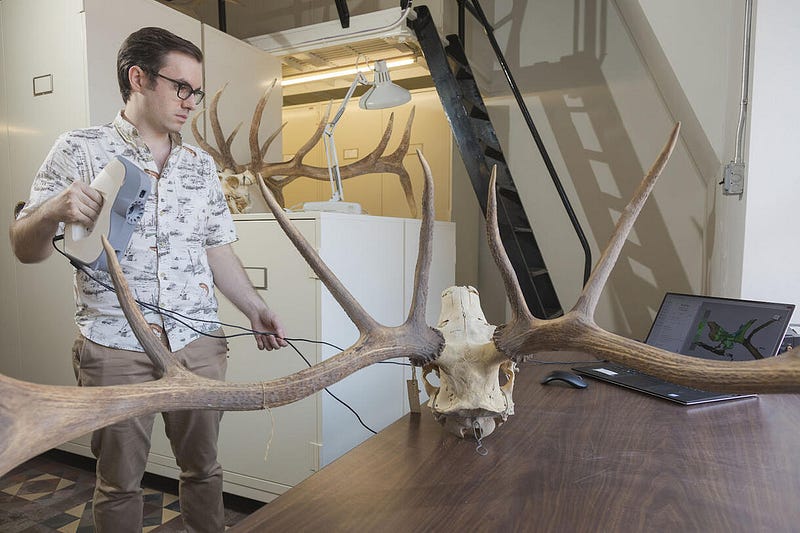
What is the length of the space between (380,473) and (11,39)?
294 centimetres

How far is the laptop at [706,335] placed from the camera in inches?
52.1

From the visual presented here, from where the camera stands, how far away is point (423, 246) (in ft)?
2.85

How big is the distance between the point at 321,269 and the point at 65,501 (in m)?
2.20

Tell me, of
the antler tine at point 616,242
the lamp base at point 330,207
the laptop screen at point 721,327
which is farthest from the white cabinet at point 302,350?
the antler tine at point 616,242

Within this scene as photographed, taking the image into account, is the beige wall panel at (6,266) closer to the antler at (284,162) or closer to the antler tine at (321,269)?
the antler at (284,162)

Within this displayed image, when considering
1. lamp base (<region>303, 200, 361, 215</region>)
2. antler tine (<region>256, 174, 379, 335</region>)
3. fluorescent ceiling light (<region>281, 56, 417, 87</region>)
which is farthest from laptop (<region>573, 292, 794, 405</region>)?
fluorescent ceiling light (<region>281, 56, 417, 87</region>)

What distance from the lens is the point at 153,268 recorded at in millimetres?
1357

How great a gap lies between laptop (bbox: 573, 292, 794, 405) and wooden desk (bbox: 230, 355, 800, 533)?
0.15 metres

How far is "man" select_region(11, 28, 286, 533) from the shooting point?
1297 mm

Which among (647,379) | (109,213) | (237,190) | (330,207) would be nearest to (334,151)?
(330,207)

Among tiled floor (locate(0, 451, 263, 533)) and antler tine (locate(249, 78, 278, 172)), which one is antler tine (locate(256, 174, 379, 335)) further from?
antler tine (locate(249, 78, 278, 172))

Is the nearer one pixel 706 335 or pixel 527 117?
pixel 706 335

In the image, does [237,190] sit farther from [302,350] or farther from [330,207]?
[302,350]

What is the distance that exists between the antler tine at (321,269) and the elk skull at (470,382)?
0.18 m
